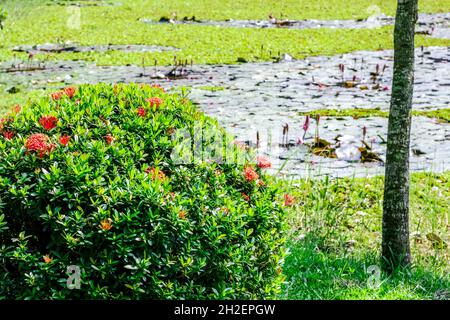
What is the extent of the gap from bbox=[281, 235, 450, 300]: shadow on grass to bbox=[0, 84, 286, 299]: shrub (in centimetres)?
72

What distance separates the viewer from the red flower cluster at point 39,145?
12.2 feet

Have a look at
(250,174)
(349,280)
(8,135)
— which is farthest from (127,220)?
(349,280)

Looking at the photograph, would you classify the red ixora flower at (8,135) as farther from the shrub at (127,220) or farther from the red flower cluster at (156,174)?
the red flower cluster at (156,174)

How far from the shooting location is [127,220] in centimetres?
340

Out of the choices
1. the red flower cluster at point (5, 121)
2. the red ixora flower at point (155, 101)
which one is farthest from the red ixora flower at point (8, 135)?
the red ixora flower at point (155, 101)

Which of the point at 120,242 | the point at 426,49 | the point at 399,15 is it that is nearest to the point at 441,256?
the point at 399,15

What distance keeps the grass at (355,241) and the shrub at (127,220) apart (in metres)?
0.86

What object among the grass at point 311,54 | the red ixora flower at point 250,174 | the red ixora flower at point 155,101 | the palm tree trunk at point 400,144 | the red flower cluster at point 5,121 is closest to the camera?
the red ixora flower at point 250,174

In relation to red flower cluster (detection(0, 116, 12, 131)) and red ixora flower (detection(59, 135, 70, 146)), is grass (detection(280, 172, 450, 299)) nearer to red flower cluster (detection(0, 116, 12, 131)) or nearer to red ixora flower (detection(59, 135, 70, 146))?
red ixora flower (detection(59, 135, 70, 146))

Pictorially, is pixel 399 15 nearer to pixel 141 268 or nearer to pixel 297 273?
pixel 297 273

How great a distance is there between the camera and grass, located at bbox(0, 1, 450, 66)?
14570 mm

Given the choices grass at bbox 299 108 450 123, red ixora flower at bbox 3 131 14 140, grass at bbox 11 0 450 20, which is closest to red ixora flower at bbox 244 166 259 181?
red ixora flower at bbox 3 131 14 140

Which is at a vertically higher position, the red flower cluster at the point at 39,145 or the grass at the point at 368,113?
the red flower cluster at the point at 39,145

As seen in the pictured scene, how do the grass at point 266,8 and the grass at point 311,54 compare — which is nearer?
the grass at point 311,54
